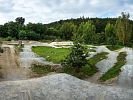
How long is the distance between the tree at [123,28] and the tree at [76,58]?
57577 millimetres

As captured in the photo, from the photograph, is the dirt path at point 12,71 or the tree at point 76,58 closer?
the dirt path at point 12,71

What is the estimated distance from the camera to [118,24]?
317 ft

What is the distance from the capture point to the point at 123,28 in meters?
96.1

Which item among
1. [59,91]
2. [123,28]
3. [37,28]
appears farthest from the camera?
[37,28]

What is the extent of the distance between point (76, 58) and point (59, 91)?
1276cm

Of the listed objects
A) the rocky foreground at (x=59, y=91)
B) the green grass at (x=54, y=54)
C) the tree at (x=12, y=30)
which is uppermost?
the tree at (x=12, y=30)

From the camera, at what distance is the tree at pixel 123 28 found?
9588cm

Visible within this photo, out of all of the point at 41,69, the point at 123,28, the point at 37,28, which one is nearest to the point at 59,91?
the point at 41,69

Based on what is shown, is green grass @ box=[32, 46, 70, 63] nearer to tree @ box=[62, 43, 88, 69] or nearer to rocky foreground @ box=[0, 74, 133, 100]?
tree @ box=[62, 43, 88, 69]

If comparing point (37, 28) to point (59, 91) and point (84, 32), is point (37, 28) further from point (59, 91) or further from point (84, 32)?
point (59, 91)

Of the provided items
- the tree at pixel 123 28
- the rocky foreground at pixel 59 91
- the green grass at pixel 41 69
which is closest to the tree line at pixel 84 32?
the tree at pixel 123 28

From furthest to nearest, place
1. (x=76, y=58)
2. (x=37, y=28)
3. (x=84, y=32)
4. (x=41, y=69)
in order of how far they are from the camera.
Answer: (x=37, y=28) → (x=84, y=32) → (x=41, y=69) → (x=76, y=58)

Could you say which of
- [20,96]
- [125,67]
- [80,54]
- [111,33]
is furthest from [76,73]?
[111,33]

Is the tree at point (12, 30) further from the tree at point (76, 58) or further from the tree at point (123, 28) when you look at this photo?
the tree at point (76, 58)
